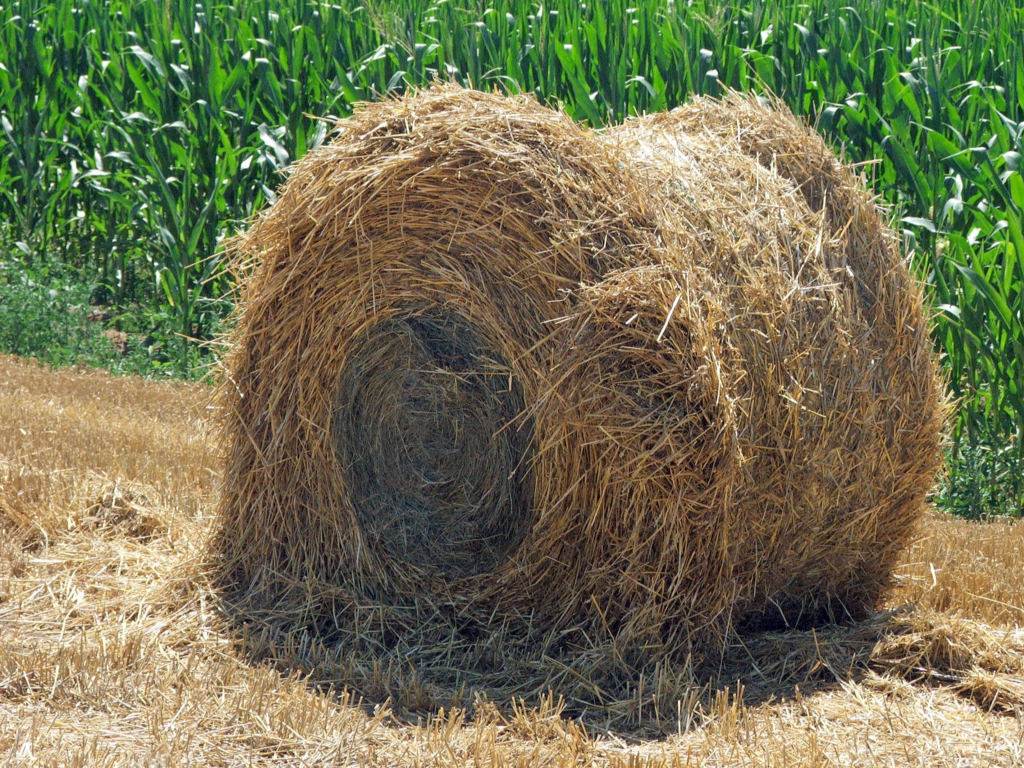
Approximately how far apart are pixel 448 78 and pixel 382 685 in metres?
5.11

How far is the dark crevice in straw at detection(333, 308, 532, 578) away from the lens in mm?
3973

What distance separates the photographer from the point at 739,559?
11.6 feet

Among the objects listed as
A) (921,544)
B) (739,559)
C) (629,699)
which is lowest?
(921,544)

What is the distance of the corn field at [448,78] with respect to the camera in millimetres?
6094

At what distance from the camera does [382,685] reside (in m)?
3.45

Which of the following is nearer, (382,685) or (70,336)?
(382,685)

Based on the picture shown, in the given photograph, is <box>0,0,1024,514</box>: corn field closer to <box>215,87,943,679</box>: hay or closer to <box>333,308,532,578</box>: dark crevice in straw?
<box>215,87,943,679</box>: hay

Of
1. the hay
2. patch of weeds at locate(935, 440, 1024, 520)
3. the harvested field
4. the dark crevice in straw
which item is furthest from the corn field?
the dark crevice in straw

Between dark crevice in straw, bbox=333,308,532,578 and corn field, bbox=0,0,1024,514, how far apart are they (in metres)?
2.41

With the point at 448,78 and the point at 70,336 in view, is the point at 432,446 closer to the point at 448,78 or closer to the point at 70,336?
the point at 448,78


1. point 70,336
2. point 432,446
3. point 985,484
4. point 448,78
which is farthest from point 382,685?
point 70,336

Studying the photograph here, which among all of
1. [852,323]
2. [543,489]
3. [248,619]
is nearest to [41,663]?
[248,619]

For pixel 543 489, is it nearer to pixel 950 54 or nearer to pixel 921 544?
pixel 921 544

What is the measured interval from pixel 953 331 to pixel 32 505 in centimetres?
425
